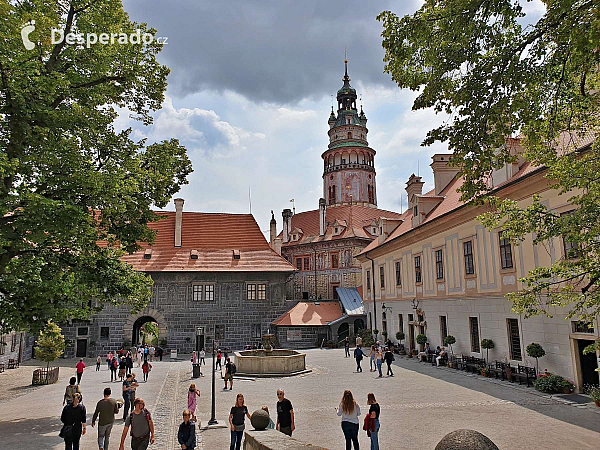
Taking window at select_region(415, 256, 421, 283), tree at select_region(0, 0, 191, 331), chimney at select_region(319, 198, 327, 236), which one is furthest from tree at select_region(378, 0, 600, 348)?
chimney at select_region(319, 198, 327, 236)

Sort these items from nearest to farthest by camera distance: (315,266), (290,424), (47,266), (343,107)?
(290,424) → (47,266) → (315,266) → (343,107)

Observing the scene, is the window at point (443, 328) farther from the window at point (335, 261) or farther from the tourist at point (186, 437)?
the window at point (335, 261)

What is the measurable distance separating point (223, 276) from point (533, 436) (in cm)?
3175

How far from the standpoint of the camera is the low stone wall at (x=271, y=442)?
6.44m

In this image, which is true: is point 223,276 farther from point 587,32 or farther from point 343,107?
point 343,107

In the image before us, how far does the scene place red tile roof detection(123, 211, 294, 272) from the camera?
3975 cm

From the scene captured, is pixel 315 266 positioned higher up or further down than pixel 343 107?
further down

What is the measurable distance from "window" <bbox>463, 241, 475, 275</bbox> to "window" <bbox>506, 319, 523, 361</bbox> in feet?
11.8

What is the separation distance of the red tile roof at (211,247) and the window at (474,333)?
20.5 m

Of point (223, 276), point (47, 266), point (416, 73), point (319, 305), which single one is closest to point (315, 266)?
point (319, 305)

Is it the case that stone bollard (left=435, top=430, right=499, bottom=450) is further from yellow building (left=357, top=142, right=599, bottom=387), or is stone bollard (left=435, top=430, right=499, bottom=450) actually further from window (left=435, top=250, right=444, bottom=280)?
window (left=435, top=250, right=444, bottom=280)

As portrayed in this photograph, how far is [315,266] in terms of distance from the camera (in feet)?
189

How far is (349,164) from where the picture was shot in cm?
6669

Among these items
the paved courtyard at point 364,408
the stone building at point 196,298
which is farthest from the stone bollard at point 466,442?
the stone building at point 196,298
